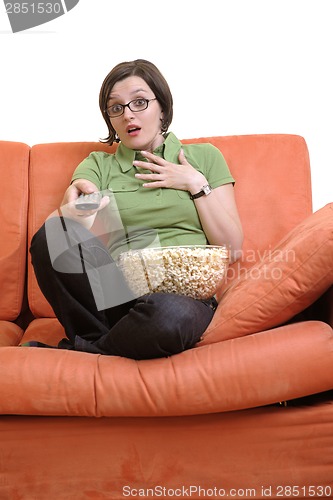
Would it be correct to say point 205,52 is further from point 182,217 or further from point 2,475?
point 2,475

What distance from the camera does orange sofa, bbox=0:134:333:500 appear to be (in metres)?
1.28

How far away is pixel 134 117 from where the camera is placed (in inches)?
71.0

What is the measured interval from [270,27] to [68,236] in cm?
127

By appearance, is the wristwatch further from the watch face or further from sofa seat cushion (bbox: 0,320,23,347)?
sofa seat cushion (bbox: 0,320,23,347)

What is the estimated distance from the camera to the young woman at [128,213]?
4.84 feet

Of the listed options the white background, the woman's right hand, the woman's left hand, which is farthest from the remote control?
the white background

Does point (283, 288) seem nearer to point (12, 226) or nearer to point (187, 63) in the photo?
point (12, 226)

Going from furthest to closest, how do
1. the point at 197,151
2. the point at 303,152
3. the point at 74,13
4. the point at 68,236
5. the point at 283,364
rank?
the point at 74,13, the point at 303,152, the point at 197,151, the point at 68,236, the point at 283,364

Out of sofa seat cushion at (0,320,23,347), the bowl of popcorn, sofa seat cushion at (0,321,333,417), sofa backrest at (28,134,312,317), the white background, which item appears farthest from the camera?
the white background

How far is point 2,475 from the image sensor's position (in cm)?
136

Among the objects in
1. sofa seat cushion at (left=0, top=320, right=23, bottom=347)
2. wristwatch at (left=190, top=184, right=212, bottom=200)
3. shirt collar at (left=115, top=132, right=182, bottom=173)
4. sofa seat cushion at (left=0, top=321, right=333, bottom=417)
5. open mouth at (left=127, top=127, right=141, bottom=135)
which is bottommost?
sofa seat cushion at (left=0, top=320, right=23, bottom=347)

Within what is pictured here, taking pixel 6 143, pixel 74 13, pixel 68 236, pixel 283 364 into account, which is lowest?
pixel 283 364

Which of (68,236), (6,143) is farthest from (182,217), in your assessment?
(6,143)

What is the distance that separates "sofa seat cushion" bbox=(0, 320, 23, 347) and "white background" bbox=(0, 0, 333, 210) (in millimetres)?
757
